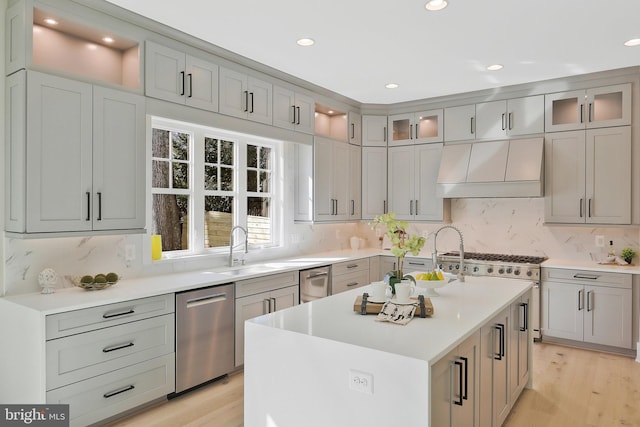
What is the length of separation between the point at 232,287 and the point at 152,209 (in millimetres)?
971

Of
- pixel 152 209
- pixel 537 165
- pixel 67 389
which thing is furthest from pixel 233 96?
pixel 537 165

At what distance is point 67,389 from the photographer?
8.40 ft

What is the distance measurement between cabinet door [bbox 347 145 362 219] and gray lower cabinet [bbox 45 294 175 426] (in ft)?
9.79

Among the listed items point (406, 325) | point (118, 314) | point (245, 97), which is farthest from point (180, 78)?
point (406, 325)

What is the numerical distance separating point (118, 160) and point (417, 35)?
2441 millimetres

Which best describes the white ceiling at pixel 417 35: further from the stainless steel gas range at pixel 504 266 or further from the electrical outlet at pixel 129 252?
the stainless steel gas range at pixel 504 266

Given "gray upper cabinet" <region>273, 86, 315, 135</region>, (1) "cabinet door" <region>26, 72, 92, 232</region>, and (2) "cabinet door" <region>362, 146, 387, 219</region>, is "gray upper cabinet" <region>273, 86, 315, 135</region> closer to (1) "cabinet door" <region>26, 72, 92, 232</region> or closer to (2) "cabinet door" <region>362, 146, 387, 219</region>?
(2) "cabinet door" <region>362, 146, 387, 219</region>

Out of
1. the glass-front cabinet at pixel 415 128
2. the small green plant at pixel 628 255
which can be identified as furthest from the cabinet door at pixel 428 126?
the small green plant at pixel 628 255

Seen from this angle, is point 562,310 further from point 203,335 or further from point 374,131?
point 203,335

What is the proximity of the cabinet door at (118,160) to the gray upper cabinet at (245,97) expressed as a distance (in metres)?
0.85

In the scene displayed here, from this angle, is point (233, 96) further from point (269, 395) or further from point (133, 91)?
point (269, 395)

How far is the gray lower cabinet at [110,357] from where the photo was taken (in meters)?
2.53

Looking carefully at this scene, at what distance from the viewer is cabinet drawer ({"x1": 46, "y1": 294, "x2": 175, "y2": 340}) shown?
2496 millimetres

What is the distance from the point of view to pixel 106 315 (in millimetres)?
2729
